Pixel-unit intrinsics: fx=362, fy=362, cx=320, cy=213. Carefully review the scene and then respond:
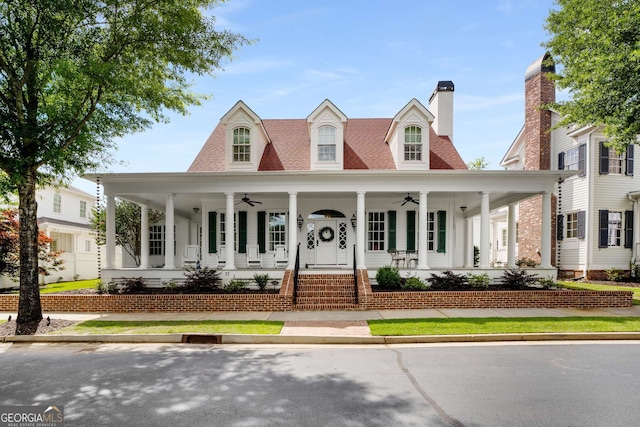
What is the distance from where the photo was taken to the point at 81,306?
435 inches

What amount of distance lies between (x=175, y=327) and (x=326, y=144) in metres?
8.60

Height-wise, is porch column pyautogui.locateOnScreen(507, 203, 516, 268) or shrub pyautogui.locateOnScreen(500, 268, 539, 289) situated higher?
porch column pyautogui.locateOnScreen(507, 203, 516, 268)

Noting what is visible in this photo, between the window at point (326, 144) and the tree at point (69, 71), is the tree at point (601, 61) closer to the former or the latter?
the window at point (326, 144)

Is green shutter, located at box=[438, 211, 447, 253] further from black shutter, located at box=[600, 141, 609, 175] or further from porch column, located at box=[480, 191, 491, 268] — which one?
black shutter, located at box=[600, 141, 609, 175]

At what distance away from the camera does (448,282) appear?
12.0 meters

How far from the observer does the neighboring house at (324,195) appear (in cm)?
1295

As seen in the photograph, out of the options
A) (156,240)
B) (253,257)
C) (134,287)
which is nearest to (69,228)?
(156,240)

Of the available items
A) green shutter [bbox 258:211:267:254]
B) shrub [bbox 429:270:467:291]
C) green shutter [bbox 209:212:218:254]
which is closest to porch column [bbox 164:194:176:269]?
green shutter [bbox 209:212:218:254]

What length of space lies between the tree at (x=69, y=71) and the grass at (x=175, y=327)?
141 centimetres

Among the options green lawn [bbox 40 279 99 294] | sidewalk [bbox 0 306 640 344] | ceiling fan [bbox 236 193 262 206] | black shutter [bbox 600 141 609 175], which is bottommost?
Answer: green lawn [bbox 40 279 99 294]

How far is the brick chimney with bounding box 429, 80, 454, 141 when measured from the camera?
17.4 meters

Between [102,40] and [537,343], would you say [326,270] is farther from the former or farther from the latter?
[102,40]

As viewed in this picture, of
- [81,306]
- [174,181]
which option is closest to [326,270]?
[174,181]

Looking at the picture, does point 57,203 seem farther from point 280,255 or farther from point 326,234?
point 326,234
